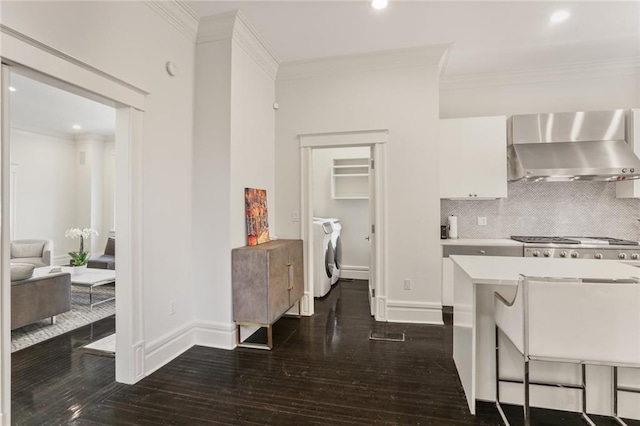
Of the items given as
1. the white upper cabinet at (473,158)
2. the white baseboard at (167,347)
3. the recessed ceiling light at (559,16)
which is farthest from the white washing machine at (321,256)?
the recessed ceiling light at (559,16)

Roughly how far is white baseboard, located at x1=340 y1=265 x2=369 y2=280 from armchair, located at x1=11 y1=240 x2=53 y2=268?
5.11m

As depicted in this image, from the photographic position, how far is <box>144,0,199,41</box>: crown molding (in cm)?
238

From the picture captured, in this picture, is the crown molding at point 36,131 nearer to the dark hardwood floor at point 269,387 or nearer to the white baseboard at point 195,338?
the dark hardwood floor at point 269,387

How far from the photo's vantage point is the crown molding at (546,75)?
11.8 ft

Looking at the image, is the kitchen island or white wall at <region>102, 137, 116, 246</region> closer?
the kitchen island

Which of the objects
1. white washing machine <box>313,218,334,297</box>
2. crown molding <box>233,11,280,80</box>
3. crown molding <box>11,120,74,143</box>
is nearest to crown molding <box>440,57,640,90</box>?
crown molding <box>233,11,280,80</box>

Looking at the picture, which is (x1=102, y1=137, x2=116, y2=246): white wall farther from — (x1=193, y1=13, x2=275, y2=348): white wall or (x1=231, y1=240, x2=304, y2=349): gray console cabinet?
(x1=231, y1=240, x2=304, y2=349): gray console cabinet

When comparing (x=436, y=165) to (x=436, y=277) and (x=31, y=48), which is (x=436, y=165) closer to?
(x=436, y=277)

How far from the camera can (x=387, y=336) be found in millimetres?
3020

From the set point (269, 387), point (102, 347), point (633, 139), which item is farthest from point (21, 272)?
point (633, 139)

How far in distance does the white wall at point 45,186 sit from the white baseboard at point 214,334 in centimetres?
539

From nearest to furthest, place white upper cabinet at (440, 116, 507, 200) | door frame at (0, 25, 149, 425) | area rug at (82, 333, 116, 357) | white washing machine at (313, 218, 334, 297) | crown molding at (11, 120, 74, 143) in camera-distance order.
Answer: door frame at (0, 25, 149, 425), area rug at (82, 333, 116, 357), white upper cabinet at (440, 116, 507, 200), white washing machine at (313, 218, 334, 297), crown molding at (11, 120, 74, 143)

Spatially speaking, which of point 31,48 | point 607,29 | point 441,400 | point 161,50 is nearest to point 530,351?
point 441,400

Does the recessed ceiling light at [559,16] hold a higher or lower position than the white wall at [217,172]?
higher
